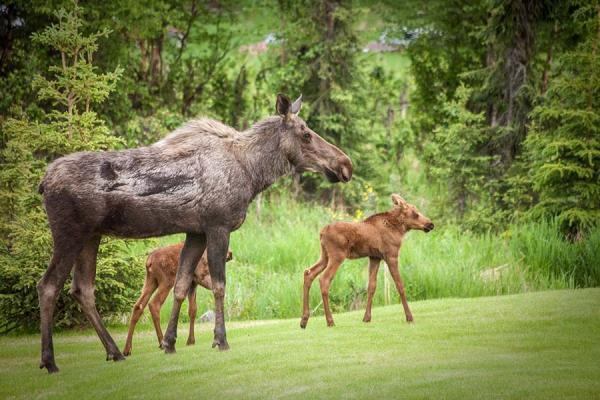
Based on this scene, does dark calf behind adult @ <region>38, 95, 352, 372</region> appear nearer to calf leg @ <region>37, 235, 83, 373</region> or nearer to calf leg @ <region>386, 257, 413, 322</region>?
calf leg @ <region>37, 235, 83, 373</region>

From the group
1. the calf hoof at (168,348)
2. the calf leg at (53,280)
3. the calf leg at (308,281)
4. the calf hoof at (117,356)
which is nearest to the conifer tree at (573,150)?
the calf leg at (308,281)

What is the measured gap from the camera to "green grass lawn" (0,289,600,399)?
307 inches

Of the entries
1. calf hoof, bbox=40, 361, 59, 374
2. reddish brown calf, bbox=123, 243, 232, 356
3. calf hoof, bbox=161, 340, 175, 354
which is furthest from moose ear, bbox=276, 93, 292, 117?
calf hoof, bbox=40, 361, 59, 374

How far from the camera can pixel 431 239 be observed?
762 inches

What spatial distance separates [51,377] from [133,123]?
45.5ft

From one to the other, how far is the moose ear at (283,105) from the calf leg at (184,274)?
1.71 meters

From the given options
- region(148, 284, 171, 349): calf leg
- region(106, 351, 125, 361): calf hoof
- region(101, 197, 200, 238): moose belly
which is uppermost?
region(101, 197, 200, 238): moose belly

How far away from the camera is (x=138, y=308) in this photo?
10.6 meters

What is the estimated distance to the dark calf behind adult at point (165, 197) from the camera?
933 cm

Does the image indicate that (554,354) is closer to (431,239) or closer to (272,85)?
(431,239)

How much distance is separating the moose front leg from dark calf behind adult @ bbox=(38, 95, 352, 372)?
1 centimetres

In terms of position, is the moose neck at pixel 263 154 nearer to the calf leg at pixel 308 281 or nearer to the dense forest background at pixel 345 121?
the calf leg at pixel 308 281

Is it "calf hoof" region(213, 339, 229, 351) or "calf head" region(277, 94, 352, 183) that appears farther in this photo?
"calf head" region(277, 94, 352, 183)

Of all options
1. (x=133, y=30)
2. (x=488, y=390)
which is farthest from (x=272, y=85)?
(x=488, y=390)
